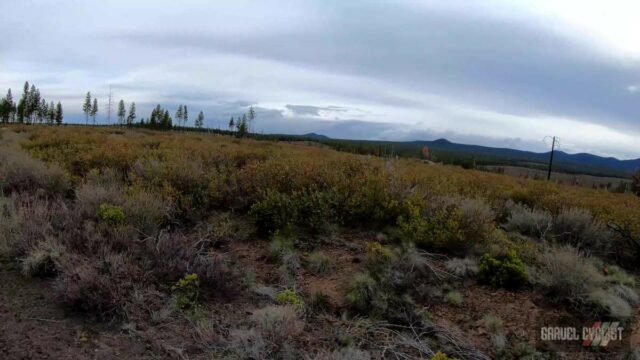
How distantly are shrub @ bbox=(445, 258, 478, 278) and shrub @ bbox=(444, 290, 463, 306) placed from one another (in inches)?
17.2

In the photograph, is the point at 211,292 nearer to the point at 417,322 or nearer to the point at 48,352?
the point at 48,352

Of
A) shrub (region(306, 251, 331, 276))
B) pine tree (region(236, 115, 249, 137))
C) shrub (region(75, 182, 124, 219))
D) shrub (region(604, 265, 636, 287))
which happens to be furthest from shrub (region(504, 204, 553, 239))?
pine tree (region(236, 115, 249, 137))

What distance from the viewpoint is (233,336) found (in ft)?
11.5

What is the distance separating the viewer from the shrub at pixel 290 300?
3997 millimetres

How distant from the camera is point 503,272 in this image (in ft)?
15.4

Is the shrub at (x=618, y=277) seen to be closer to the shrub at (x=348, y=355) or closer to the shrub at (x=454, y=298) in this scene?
the shrub at (x=454, y=298)

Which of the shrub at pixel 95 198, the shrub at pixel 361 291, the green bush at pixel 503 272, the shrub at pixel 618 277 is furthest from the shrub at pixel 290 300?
the shrub at pixel 618 277

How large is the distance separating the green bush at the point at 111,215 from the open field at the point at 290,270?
0.02 metres

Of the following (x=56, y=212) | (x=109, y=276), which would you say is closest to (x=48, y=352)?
(x=109, y=276)

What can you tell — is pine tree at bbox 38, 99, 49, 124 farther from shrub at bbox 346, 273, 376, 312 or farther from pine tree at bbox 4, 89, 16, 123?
shrub at bbox 346, 273, 376, 312

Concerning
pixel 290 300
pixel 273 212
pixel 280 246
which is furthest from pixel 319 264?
pixel 273 212

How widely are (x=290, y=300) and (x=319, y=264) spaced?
0.86 meters

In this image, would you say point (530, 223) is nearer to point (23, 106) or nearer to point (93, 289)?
point (93, 289)

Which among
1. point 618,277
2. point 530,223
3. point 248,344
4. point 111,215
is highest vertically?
point 530,223
